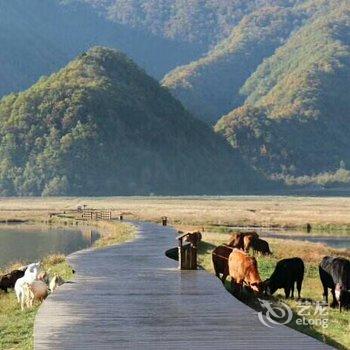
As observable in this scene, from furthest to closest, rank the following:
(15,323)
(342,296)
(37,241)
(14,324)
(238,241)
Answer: (37,241) → (238,241) → (342,296) → (15,323) → (14,324)

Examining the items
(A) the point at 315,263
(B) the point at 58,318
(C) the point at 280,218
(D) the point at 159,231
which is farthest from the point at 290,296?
(C) the point at 280,218

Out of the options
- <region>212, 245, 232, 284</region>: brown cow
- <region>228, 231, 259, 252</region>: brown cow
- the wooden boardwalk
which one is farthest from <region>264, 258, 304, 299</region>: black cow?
<region>228, 231, 259, 252</region>: brown cow

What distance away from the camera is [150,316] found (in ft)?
76.2

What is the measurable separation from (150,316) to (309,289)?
41.8 feet

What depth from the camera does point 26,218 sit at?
10781cm

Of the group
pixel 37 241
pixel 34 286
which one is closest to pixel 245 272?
pixel 34 286

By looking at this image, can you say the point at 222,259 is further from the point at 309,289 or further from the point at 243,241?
the point at 243,241

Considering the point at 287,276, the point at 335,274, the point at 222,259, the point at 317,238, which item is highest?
the point at 222,259

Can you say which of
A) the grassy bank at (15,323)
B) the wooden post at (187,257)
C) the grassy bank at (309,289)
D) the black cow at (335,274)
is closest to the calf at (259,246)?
the grassy bank at (309,289)

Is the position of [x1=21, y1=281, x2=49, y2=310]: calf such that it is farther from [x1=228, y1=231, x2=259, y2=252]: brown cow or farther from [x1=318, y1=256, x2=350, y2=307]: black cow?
Answer: [x1=228, y1=231, x2=259, y2=252]: brown cow

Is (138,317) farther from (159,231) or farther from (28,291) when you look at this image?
(159,231)

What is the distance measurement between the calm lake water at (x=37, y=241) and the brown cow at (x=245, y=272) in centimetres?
2446

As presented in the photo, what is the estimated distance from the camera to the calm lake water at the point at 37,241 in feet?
195

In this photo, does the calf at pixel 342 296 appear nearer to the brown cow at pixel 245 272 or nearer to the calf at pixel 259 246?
the brown cow at pixel 245 272
